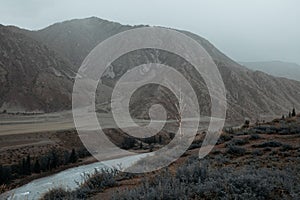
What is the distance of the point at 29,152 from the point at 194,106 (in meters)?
65.4

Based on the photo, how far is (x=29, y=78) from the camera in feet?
468

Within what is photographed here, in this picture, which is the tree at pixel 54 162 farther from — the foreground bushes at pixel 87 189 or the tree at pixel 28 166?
the foreground bushes at pixel 87 189

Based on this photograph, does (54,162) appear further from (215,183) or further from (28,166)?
(215,183)

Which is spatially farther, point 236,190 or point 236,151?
point 236,151

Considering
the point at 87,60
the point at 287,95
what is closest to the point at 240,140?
the point at 287,95

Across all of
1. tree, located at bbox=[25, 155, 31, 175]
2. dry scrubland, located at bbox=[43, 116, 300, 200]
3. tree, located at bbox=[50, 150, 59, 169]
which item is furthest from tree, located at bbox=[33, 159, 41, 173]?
dry scrubland, located at bbox=[43, 116, 300, 200]

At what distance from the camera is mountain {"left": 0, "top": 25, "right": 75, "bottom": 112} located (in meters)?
134

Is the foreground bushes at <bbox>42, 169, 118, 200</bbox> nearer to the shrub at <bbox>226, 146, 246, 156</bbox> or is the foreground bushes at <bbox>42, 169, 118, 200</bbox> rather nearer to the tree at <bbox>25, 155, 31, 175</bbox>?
the shrub at <bbox>226, 146, 246, 156</bbox>

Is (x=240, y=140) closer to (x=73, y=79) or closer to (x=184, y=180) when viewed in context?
(x=184, y=180)

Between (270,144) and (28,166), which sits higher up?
(270,144)

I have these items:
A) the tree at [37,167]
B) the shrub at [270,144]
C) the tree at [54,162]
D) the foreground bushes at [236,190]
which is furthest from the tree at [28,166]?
the foreground bushes at [236,190]

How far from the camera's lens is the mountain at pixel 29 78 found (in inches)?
5276

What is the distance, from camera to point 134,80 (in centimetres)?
17225

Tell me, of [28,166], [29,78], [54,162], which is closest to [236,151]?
[28,166]
